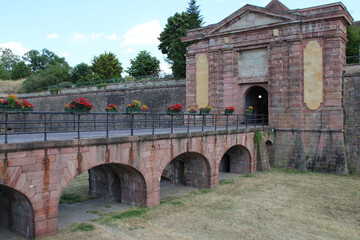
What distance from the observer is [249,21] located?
19.9m

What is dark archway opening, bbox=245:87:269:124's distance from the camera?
2198cm

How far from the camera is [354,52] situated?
2294cm

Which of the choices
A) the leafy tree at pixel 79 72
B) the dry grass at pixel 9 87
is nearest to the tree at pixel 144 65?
the leafy tree at pixel 79 72

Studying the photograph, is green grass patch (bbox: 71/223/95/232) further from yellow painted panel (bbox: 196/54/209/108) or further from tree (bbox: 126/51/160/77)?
tree (bbox: 126/51/160/77)

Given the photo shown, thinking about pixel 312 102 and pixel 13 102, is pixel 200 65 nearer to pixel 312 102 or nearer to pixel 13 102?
pixel 312 102

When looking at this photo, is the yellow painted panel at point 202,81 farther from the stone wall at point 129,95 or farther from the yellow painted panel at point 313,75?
the yellow painted panel at point 313,75

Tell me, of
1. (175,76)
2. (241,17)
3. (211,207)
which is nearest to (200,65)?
(241,17)

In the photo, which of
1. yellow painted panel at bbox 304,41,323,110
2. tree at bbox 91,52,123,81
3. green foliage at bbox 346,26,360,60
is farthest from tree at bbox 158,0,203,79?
yellow painted panel at bbox 304,41,323,110

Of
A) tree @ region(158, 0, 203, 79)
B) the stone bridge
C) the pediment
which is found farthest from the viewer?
tree @ region(158, 0, 203, 79)

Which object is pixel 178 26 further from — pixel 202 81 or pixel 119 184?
pixel 119 184

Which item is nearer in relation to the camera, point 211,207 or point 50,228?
point 50,228

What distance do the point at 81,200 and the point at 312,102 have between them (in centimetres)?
1323

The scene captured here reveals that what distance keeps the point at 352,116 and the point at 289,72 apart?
13.7 ft

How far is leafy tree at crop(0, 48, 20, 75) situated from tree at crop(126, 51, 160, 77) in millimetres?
44865
